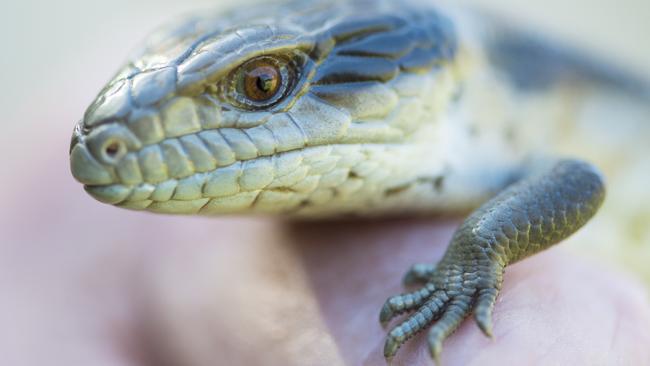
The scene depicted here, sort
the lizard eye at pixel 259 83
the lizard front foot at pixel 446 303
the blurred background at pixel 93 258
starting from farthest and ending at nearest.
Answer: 1. the blurred background at pixel 93 258
2. the lizard eye at pixel 259 83
3. the lizard front foot at pixel 446 303

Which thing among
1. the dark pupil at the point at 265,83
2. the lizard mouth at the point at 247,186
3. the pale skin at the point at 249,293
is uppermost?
the dark pupil at the point at 265,83

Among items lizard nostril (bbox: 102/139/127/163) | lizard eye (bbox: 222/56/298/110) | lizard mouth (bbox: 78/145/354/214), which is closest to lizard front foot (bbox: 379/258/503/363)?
lizard mouth (bbox: 78/145/354/214)

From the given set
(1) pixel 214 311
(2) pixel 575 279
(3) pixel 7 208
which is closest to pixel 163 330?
(1) pixel 214 311

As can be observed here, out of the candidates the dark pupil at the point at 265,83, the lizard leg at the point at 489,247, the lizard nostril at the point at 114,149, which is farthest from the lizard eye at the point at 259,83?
the lizard leg at the point at 489,247

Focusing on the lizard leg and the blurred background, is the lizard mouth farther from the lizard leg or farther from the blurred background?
the blurred background

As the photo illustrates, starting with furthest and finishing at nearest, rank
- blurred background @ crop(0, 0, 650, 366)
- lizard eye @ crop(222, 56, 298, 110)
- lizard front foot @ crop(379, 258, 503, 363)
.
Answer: blurred background @ crop(0, 0, 650, 366)
lizard eye @ crop(222, 56, 298, 110)
lizard front foot @ crop(379, 258, 503, 363)

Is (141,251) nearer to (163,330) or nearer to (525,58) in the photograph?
(163,330)

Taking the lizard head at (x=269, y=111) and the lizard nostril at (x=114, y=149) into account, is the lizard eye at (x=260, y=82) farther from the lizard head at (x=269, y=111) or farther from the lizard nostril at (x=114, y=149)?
the lizard nostril at (x=114, y=149)
